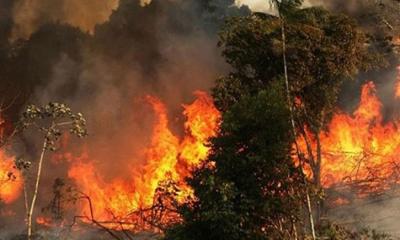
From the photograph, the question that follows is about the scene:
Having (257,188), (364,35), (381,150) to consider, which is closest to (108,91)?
(381,150)

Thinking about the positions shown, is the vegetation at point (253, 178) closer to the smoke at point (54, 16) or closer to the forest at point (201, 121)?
the forest at point (201, 121)

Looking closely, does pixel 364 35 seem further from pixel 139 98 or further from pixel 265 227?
pixel 139 98

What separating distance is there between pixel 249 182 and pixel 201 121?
2403 centimetres

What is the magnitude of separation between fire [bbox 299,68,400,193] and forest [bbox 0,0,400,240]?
Result: 126 millimetres

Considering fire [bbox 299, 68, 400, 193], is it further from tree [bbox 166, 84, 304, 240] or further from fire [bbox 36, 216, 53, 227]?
fire [bbox 36, 216, 53, 227]

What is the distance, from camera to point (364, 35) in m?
27.0

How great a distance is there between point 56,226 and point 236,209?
A: 25.5 m

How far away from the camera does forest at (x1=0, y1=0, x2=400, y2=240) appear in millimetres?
19406

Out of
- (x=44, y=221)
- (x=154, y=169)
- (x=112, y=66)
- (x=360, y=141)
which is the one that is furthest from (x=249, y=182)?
(x=112, y=66)

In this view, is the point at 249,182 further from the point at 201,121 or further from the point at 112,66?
the point at 112,66

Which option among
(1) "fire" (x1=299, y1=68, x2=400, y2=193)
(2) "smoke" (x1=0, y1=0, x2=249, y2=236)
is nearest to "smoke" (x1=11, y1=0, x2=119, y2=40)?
(2) "smoke" (x1=0, y1=0, x2=249, y2=236)

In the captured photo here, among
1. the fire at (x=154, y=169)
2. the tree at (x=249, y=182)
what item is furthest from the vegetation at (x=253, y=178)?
the fire at (x=154, y=169)

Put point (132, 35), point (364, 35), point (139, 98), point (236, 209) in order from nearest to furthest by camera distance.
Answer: point (236, 209) → point (364, 35) → point (139, 98) → point (132, 35)

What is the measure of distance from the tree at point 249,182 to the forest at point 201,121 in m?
0.05
